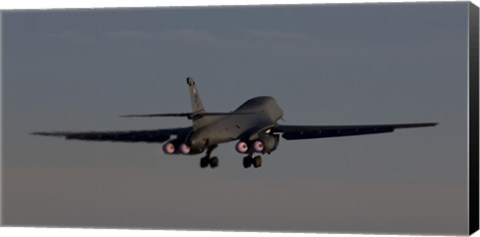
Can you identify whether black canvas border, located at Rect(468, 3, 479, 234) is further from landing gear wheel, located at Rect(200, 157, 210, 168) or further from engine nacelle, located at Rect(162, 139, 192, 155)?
engine nacelle, located at Rect(162, 139, 192, 155)

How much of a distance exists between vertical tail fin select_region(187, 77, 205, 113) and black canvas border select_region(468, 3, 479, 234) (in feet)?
22.7

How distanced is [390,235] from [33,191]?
30.4 feet

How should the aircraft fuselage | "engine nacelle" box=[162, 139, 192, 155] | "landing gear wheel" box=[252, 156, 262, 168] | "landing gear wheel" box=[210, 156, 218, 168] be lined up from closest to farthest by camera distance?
the aircraft fuselage → "landing gear wheel" box=[252, 156, 262, 168] → "landing gear wheel" box=[210, 156, 218, 168] → "engine nacelle" box=[162, 139, 192, 155]

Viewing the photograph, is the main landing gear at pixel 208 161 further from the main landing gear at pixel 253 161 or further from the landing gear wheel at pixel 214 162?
the main landing gear at pixel 253 161

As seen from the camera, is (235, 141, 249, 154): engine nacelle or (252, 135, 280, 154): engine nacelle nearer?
(252, 135, 280, 154): engine nacelle

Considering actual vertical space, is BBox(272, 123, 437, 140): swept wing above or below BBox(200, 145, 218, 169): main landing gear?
above

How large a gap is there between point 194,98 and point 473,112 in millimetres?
7102

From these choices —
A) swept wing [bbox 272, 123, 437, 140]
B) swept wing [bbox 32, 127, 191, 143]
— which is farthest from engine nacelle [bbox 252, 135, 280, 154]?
swept wing [bbox 32, 127, 191, 143]

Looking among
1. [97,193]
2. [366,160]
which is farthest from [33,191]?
[366,160]

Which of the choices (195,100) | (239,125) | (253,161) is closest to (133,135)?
(195,100)

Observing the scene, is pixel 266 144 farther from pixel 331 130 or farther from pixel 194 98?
pixel 194 98

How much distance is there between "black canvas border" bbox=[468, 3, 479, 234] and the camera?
45.5 metres

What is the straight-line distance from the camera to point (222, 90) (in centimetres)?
4844

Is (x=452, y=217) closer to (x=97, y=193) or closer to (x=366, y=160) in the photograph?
(x=366, y=160)
